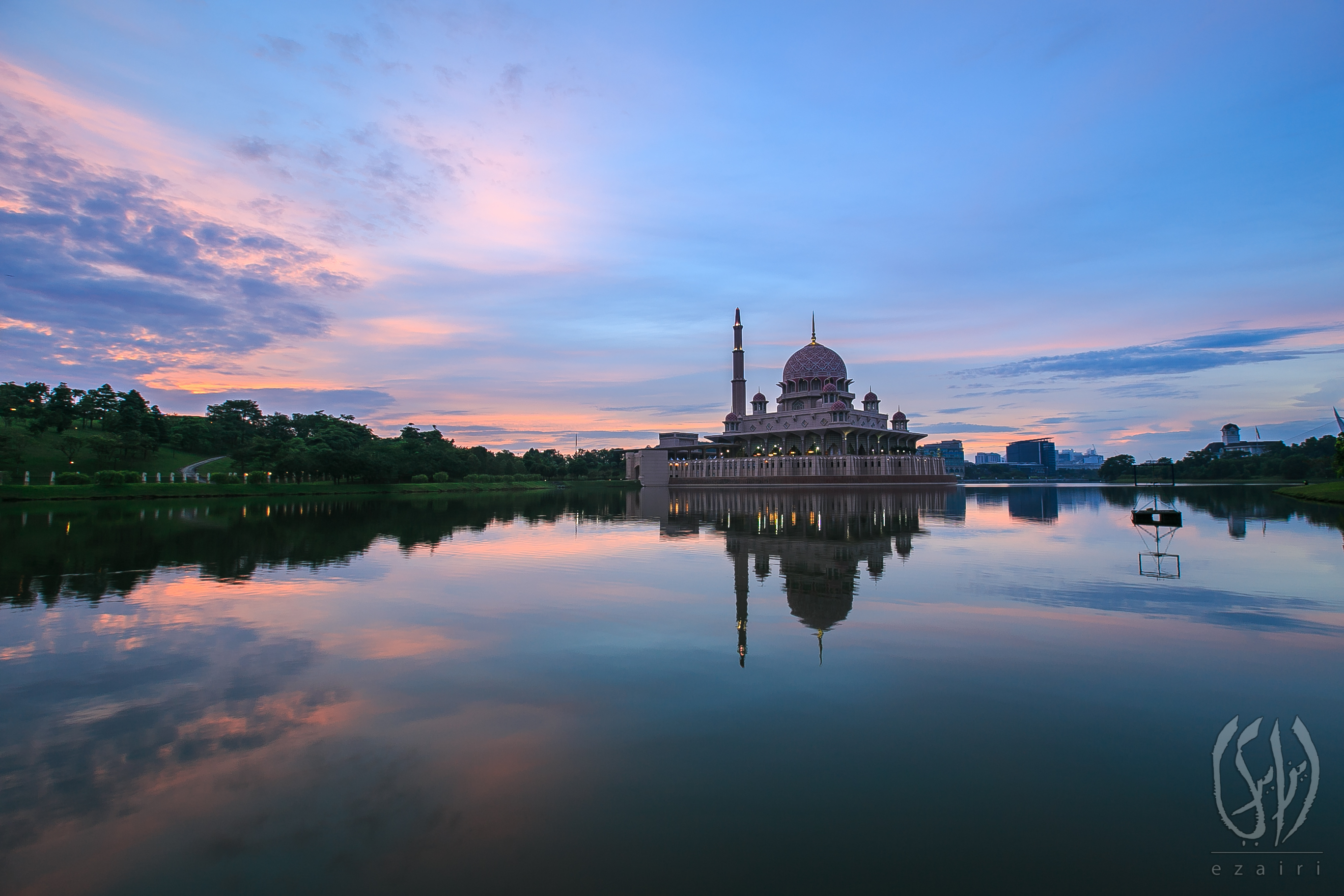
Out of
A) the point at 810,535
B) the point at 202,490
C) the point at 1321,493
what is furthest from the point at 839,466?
the point at 202,490

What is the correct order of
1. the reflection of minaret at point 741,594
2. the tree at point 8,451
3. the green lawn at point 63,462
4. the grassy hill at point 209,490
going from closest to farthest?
the reflection of minaret at point 741,594, the grassy hill at point 209,490, the tree at point 8,451, the green lawn at point 63,462

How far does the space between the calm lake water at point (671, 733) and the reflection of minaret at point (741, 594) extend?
119mm

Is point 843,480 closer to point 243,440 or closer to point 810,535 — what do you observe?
point 810,535

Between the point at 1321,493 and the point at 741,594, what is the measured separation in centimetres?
5450

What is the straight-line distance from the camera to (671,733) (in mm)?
6363

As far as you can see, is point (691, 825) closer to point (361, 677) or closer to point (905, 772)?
point (905, 772)

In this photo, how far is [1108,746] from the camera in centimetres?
604

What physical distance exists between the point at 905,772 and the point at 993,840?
0.98 meters

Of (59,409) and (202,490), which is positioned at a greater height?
(59,409)

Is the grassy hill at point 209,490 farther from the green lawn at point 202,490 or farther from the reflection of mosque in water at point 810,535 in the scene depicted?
the reflection of mosque in water at point 810,535

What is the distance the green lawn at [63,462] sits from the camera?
69.2 metres

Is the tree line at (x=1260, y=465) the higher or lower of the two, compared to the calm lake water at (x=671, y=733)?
higher

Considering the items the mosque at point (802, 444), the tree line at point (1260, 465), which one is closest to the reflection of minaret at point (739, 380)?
the mosque at point (802, 444)

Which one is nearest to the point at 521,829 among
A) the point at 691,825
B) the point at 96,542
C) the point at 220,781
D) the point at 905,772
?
the point at 691,825
